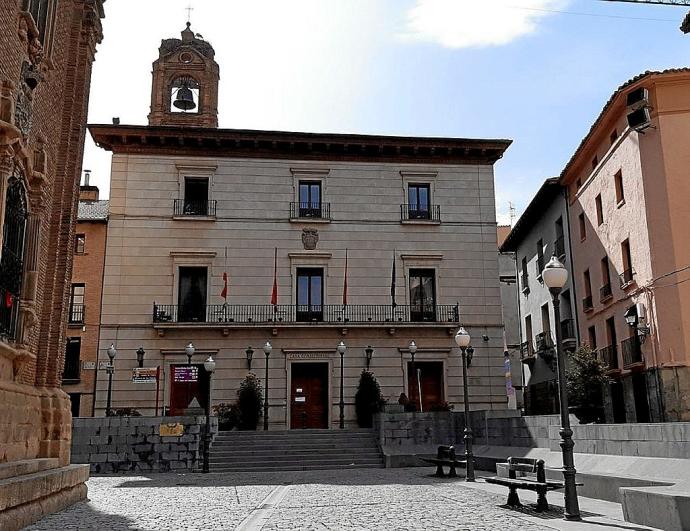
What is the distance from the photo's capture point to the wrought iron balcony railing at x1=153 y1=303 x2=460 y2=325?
1063 inches

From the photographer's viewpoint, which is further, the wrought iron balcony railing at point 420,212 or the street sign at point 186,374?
the wrought iron balcony railing at point 420,212

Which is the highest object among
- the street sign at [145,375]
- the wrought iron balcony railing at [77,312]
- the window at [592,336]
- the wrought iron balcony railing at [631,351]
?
the wrought iron balcony railing at [77,312]

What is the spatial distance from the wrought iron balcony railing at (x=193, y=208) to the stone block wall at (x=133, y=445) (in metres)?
9.69

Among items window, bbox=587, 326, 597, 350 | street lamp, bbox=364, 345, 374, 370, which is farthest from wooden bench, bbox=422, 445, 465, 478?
window, bbox=587, 326, 597, 350

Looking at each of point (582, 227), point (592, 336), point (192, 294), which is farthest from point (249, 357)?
point (582, 227)

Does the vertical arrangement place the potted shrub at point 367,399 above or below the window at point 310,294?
below

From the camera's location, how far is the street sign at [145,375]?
26062 mm

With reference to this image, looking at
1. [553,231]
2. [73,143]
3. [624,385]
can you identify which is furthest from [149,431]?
[553,231]

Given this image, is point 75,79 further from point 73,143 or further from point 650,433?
point 650,433

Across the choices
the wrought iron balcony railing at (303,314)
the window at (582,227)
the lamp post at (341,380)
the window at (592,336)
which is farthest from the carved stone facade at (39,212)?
the window at (582,227)

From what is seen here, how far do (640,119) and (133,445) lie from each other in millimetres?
19001

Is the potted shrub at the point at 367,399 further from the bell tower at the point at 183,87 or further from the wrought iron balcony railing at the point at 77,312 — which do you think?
the bell tower at the point at 183,87

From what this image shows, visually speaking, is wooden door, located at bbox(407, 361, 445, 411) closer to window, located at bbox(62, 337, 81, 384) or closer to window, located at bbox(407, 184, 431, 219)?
window, located at bbox(407, 184, 431, 219)

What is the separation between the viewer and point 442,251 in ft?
94.4
